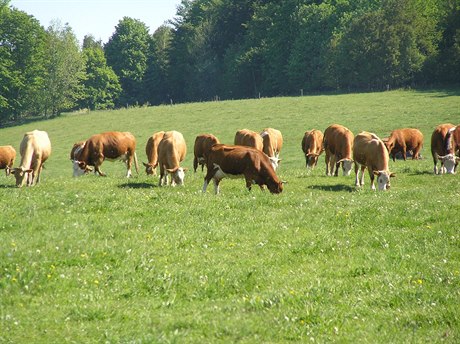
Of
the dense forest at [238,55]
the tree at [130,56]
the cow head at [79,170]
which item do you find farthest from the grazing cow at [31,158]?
the tree at [130,56]

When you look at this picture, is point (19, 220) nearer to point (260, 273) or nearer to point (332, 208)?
point (260, 273)

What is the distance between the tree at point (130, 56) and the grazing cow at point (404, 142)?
92.4 m

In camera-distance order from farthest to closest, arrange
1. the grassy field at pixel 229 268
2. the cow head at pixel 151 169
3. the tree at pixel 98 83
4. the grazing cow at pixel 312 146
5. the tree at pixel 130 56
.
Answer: the tree at pixel 130 56
the tree at pixel 98 83
the grazing cow at pixel 312 146
the cow head at pixel 151 169
the grassy field at pixel 229 268

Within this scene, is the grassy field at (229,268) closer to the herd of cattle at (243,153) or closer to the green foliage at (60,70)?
the herd of cattle at (243,153)

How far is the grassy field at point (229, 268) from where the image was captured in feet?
30.2

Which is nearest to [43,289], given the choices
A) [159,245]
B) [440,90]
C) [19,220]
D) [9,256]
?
[9,256]

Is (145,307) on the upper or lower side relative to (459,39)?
lower

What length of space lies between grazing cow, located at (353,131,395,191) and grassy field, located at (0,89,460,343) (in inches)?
129

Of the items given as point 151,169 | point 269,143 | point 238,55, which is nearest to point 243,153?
point 151,169

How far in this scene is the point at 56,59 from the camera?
318 feet

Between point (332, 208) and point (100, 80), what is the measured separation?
358 feet

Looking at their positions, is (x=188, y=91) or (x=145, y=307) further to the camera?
(x=188, y=91)

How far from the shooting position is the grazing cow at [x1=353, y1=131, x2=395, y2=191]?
2419 cm

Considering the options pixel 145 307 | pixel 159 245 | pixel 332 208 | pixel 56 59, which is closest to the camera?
pixel 145 307
